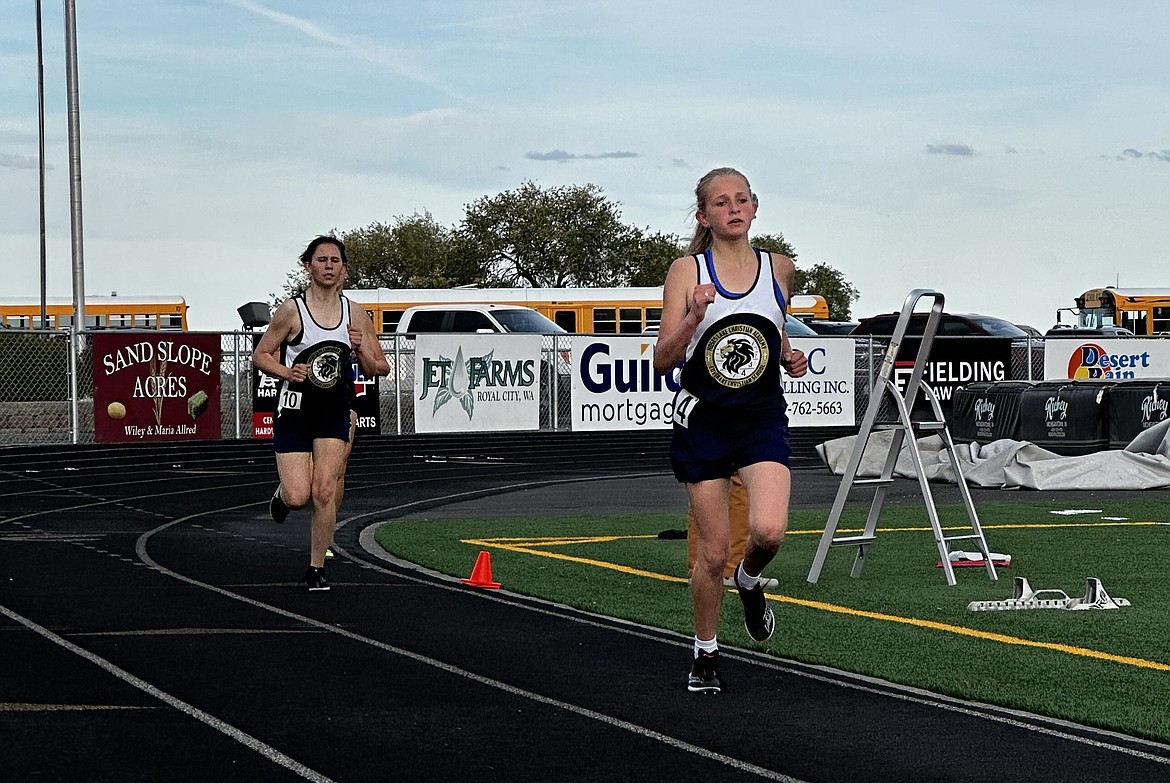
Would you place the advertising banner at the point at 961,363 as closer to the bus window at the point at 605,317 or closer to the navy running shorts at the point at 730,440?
the bus window at the point at 605,317

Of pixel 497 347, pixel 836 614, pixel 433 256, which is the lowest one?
pixel 836 614

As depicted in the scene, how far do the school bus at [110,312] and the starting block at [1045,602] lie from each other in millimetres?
42206

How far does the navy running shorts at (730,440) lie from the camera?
6.29m

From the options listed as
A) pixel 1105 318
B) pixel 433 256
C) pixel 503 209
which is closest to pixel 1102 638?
pixel 1105 318

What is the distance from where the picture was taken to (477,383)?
25.1m

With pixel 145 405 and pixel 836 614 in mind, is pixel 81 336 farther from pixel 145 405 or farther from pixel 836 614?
pixel 836 614

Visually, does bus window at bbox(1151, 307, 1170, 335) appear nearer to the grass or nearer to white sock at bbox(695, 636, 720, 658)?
the grass

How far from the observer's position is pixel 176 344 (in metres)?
23.0

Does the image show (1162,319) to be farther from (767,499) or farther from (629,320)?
(767,499)

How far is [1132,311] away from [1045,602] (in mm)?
45704

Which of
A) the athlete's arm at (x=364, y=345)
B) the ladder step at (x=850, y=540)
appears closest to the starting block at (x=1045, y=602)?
the ladder step at (x=850, y=540)

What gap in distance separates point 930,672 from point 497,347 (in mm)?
18440

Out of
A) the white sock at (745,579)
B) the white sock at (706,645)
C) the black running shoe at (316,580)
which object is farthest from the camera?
the black running shoe at (316,580)

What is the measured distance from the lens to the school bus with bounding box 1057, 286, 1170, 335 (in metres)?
51.5
